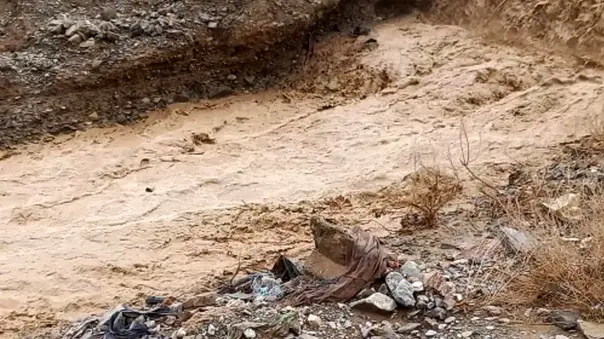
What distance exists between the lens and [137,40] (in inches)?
230

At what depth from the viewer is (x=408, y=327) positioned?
3354 millimetres

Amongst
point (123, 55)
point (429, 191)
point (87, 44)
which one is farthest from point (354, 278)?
point (87, 44)

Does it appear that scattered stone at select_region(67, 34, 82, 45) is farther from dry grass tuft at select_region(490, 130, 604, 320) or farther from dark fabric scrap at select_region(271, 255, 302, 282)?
dry grass tuft at select_region(490, 130, 604, 320)

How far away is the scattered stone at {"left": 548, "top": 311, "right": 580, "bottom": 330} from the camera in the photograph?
327 cm

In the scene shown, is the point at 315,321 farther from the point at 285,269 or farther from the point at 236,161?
the point at 236,161

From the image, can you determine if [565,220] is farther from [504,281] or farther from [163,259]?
[163,259]

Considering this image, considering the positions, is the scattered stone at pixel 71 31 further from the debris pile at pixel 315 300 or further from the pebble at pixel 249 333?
the pebble at pixel 249 333

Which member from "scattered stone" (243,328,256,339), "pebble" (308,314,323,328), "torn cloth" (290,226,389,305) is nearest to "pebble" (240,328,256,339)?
"scattered stone" (243,328,256,339)

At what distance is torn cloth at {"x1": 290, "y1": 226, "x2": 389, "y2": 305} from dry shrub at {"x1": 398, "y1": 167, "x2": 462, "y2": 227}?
0.58m

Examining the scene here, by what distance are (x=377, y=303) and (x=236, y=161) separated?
6.76 feet

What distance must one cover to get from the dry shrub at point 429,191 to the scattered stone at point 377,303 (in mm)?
871

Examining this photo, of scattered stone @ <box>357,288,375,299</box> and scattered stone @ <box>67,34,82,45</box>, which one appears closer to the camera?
scattered stone @ <box>357,288,375,299</box>

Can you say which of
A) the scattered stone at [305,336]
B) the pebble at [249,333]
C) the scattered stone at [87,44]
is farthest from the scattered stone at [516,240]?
the scattered stone at [87,44]

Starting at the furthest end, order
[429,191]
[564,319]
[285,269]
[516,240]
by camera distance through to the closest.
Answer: [429,191], [285,269], [516,240], [564,319]
